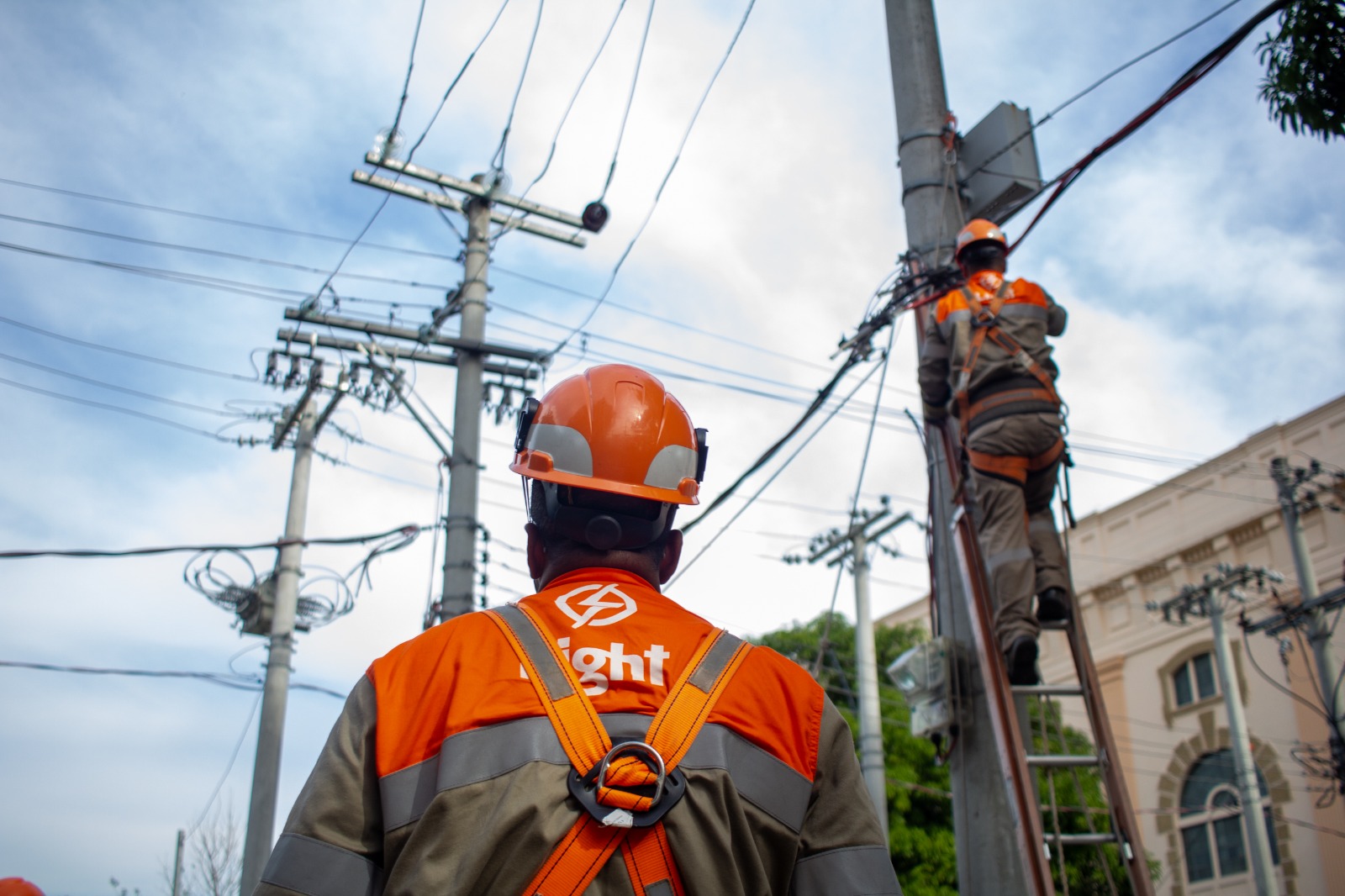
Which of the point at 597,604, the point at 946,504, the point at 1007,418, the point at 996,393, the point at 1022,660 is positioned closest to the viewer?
the point at 597,604

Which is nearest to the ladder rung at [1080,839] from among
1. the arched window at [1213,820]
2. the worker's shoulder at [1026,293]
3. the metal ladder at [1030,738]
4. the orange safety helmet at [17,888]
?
the metal ladder at [1030,738]

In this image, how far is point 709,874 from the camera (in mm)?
1908

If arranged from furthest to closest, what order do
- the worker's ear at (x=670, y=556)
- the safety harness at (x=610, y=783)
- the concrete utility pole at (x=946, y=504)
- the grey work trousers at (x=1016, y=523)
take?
the grey work trousers at (x=1016, y=523) → the concrete utility pole at (x=946, y=504) → the worker's ear at (x=670, y=556) → the safety harness at (x=610, y=783)

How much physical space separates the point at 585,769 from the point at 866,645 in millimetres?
17789

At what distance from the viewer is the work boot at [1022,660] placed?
538cm

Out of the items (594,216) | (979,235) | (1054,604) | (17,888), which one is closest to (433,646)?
(17,888)

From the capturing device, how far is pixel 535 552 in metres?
2.57

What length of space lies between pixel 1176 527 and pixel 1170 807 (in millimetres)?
6163

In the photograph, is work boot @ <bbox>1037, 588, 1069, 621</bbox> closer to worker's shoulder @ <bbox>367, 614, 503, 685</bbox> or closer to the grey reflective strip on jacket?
the grey reflective strip on jacket

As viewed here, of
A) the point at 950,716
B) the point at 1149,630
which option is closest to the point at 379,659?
the point at 950,716

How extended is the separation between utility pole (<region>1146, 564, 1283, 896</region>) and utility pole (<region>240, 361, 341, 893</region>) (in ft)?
48.6

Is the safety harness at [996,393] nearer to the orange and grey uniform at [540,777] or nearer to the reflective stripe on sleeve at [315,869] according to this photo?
the orange and grey uniform at [540,777]

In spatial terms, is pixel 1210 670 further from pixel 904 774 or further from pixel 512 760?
pixel 512 760

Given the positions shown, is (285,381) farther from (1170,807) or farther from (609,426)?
(1170,807)
